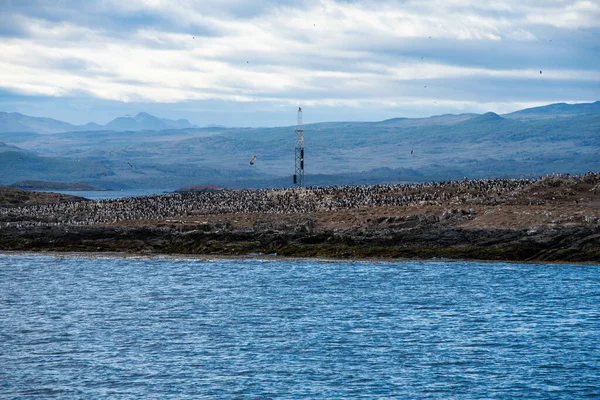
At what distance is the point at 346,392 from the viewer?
28.4m

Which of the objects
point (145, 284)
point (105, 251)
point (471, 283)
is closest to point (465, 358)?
point (471, 283)

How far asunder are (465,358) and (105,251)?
3897 cm

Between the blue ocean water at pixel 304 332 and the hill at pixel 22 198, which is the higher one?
the hill at pixel 22 198

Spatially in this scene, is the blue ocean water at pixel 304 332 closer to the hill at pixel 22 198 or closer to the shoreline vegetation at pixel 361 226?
the shoreline vegetation at pixel 361 226

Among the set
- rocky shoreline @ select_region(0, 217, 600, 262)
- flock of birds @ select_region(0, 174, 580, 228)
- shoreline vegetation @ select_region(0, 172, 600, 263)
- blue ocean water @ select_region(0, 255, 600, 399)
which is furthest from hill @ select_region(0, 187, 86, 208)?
blue ocean water @ select_region(0, 255, 600, 399)

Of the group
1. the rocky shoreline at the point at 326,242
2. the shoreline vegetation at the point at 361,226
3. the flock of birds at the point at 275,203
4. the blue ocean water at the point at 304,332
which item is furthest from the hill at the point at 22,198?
the blue ocean water at the point at 304,332

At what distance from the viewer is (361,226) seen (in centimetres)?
6756

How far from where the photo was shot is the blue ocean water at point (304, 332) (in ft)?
96.0

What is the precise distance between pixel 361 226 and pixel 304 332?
99.8ft

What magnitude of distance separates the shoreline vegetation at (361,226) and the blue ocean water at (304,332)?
10.5ft

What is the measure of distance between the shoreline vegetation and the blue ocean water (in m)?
3.21

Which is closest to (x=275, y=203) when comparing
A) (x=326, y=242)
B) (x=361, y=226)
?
(x=361, y=226)

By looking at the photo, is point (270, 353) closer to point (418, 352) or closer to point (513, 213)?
point (418, 352)

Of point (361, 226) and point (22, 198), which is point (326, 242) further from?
point (22, 198)
